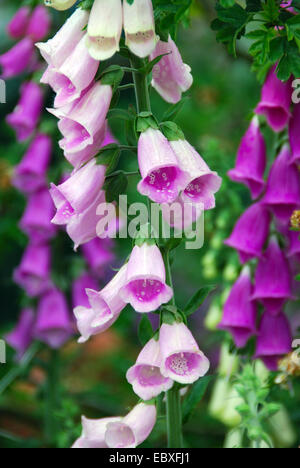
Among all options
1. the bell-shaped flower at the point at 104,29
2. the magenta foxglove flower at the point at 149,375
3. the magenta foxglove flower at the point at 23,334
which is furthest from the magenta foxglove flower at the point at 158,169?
the magenta foxglove flower at the point at 23,334

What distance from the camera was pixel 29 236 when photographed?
2125 millimetres

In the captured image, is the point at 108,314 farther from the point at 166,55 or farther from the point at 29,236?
the point at 29,236

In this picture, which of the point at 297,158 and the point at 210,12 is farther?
the point at 210,12

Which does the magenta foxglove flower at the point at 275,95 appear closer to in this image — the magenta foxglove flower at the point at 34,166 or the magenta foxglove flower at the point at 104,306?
the magenta foxglove flower at the point at 104,306

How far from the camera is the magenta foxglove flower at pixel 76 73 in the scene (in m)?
1.05

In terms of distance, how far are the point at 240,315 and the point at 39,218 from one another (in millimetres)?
772

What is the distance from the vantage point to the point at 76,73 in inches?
41.3

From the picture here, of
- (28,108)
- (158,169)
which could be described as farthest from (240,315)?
(28,108)

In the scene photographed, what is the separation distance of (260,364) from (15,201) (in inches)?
38.0

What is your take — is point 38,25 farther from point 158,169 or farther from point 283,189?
point 158,169

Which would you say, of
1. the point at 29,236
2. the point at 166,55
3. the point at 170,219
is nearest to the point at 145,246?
the point at 170,219

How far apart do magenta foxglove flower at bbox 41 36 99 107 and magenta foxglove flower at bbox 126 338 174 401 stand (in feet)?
1.25

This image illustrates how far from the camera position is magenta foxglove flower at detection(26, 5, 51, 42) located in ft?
6.49
